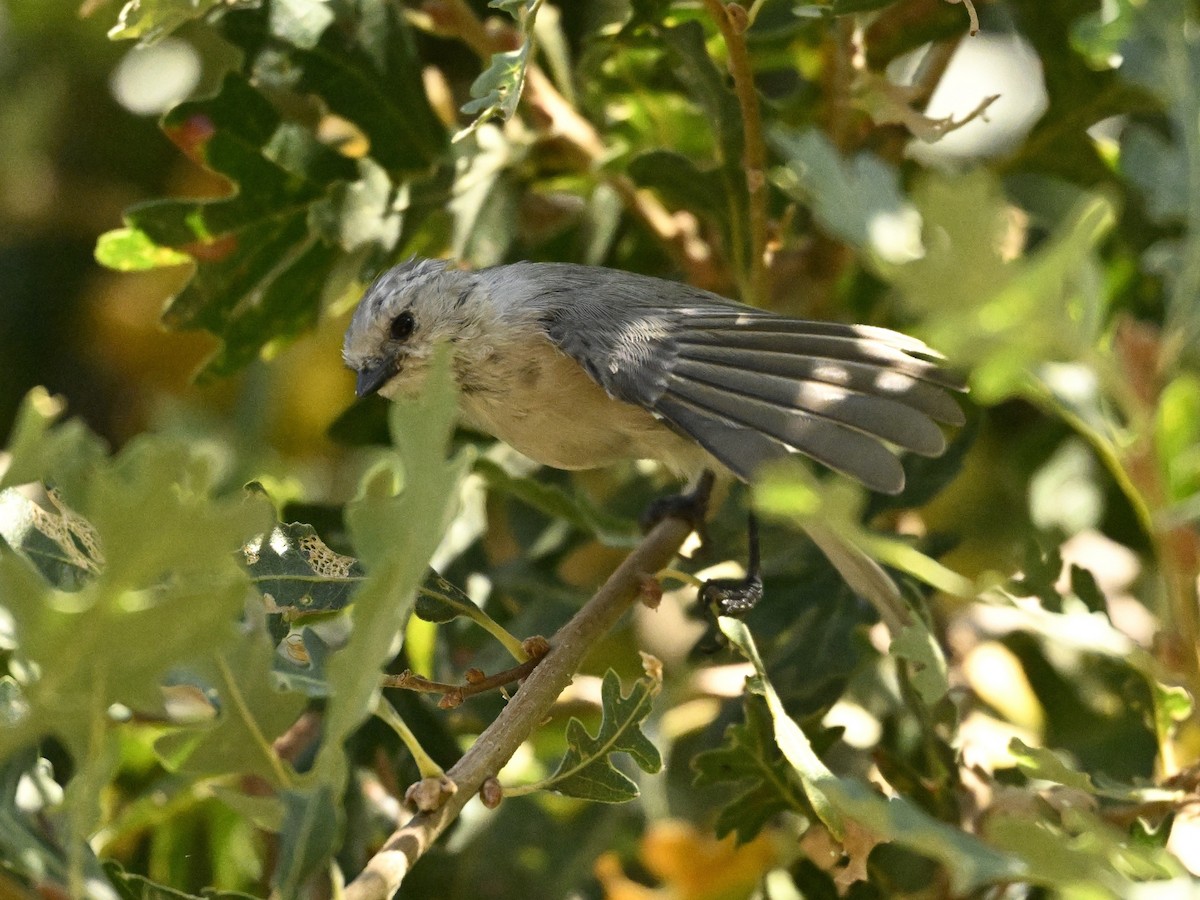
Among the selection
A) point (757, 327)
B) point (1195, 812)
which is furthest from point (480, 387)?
point (1195, 812)

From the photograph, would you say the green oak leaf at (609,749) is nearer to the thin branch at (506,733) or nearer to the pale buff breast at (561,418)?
the thin branch at (506,733)

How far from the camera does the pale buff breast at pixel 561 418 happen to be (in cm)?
217

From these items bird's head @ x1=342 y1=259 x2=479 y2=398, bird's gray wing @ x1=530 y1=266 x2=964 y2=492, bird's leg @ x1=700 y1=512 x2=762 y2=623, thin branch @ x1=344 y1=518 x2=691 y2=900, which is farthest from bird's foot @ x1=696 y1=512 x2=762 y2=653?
bird's head @ x1=342 y1=259 x2=479 y2=398

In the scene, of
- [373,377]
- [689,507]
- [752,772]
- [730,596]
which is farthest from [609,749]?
[373,377]

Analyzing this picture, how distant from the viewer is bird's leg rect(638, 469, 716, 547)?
2.15m

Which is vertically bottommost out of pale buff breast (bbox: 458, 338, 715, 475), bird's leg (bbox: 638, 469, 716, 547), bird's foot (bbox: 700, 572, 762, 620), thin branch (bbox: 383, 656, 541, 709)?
bird's leg (bbox: 638, 469, 716, 547)

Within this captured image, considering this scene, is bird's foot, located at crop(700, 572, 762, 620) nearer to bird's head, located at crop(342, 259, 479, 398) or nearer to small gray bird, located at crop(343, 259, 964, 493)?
small gray bird, located at crop(343, 259, 964, 493)

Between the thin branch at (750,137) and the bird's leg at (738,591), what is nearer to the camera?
the thin branch at (750,137)

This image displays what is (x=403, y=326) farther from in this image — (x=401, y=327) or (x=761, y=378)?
(x=761, y=378)

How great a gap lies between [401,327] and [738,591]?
77 centimetres

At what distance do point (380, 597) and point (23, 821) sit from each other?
0.39 meters

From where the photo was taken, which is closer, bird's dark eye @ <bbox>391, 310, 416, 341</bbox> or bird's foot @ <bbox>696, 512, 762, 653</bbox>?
bird's foot @ <bbox>696, 512, 762, 653</bbox>

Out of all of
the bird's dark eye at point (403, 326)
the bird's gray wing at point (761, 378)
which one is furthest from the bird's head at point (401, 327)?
the bird's gray wing at point (761, 378)

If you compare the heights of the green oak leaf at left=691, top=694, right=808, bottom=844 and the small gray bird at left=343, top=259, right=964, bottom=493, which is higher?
the small gray bird at left=343, top=259, right=964, bottom=493
